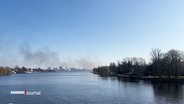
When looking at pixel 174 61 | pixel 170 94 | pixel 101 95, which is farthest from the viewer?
pixel 174 61

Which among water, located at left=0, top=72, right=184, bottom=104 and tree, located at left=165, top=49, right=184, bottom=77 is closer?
water, located at left=0, top=72, right=184, bottom=104

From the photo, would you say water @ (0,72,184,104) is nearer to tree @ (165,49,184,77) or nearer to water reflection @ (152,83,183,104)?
water reflection @ (152,83,183,104)

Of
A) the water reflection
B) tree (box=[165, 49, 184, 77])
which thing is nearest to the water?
the water reflection

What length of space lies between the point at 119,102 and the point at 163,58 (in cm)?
5209

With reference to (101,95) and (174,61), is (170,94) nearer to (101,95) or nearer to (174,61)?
(101,95)

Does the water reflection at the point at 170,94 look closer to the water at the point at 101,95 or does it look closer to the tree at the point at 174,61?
the water at the point at 101,95

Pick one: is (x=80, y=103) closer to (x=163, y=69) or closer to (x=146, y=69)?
(x=163, y=69)

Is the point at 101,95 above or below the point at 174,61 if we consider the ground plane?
below

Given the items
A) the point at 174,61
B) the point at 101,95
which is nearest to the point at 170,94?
the point at 101,95

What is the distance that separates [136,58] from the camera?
136500 millimetres

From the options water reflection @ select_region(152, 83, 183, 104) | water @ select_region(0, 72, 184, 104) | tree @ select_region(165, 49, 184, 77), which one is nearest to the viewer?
water @ select_region(0, 72, 184, 104)

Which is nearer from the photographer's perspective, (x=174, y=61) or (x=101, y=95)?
(x=101, y=95)

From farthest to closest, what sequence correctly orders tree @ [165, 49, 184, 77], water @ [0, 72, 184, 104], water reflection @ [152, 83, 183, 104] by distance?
tree @ [165, 49, 184, 77]
water reflection @ [152, 83, 183, 104]
water @ [0, 72, 184, 104]

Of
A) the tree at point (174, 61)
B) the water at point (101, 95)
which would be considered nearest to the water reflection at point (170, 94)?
the water at point (101, 95)
